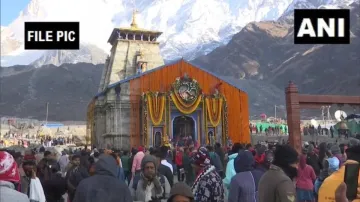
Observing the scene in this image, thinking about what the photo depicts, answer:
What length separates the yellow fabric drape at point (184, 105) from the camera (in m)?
27.7

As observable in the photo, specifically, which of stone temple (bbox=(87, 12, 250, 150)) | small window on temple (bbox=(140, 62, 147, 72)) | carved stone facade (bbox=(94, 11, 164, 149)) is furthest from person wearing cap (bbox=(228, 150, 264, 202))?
small window on temple (bbox=(140, 62, 147, 72))

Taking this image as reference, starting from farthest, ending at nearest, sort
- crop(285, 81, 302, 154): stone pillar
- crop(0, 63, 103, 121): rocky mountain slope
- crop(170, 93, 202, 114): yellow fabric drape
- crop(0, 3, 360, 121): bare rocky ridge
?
1. crop(0, 63, 103, 121): rocky mountain slope
2. crop(0, 3, 360, 121): bare rocky ridge
3. crop(170, 93, 202, 114): yellow fabric drape
4. crop(285, 81, 302, 154): stone pillar

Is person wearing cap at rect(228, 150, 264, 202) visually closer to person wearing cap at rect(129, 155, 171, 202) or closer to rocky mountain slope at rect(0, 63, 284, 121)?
person wearing cap at rect(129, 155, 171, 202)

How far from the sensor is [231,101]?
2894cm

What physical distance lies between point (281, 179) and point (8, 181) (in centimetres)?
240

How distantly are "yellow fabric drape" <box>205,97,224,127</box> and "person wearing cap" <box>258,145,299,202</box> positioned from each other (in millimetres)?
24240

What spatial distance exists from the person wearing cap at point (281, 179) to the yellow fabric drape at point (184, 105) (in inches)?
933

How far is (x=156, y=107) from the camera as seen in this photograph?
27.1 metres

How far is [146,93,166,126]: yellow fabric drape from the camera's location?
1057 inches

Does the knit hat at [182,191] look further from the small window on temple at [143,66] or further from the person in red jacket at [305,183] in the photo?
the small window on temple at [143,66]

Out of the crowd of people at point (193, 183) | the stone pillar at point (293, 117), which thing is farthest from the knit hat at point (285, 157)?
the stone pillar at point (293, 117)

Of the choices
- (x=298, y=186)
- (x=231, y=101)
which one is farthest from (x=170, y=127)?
(x=298, y=186)

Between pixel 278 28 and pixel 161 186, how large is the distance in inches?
4710

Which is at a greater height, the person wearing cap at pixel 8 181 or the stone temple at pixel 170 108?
the stone temple at pixel 170 108
